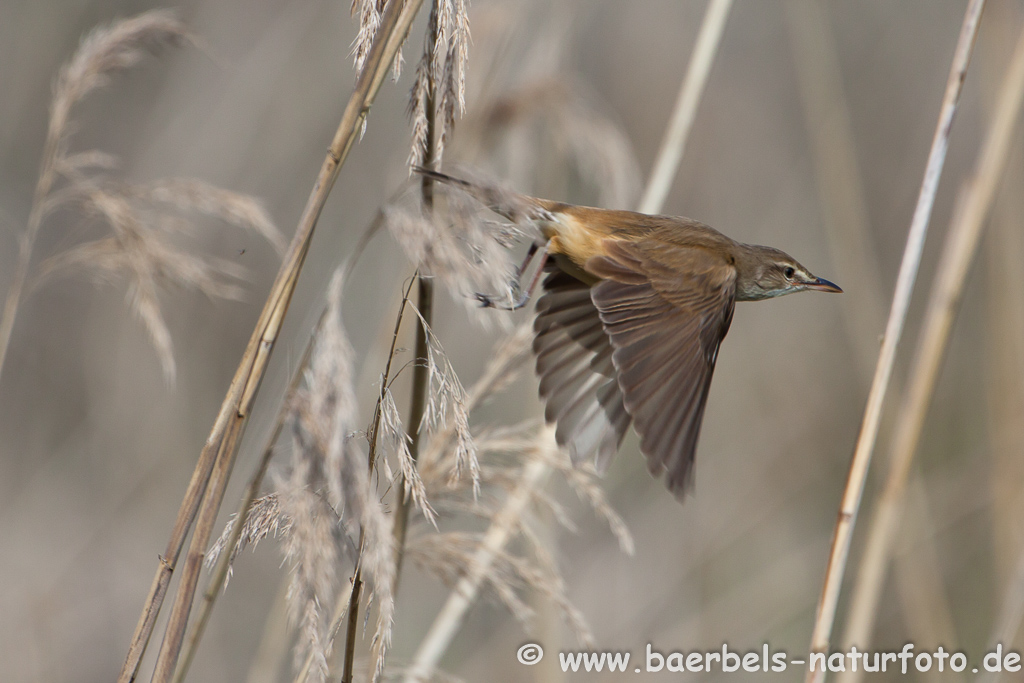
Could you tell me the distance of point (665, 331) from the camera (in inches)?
73.9

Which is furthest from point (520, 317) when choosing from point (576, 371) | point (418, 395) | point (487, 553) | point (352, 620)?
point (352, 620)

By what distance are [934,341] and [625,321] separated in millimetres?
619

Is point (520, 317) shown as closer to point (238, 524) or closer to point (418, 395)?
point (418, 395)

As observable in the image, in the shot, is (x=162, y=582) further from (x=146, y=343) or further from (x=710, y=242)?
(x=146, y=343)

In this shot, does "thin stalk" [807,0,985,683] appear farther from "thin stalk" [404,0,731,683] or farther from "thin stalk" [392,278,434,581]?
"thin stalk" [392,278,434,581]

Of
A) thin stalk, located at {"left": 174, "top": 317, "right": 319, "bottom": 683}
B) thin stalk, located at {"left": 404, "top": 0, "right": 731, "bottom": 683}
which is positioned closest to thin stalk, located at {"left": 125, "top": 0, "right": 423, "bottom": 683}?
thin stalk, located at {"left": 174, "top": 317, "right": 319, "bottom": 683}

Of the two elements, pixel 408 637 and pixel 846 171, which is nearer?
pixel 846 171

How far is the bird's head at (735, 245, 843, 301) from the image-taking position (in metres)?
2.42

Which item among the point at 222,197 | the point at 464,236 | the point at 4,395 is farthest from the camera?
the point at 4,395

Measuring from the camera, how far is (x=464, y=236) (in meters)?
1.15

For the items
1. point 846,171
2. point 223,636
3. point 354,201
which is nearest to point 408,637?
point 223,636

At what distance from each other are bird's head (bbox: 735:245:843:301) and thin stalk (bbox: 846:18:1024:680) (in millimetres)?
751

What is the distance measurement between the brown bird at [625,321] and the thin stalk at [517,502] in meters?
0.10

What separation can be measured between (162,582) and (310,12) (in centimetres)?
298
